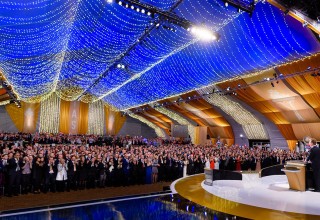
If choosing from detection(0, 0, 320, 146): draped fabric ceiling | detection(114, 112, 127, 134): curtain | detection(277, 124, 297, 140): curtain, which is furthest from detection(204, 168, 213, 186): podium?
detection(114, 112, 127, 134): curtain

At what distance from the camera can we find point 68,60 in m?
18.0

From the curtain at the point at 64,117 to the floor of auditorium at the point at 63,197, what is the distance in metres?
29.0

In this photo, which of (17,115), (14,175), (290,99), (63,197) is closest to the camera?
(63,197)

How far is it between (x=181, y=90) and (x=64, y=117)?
61.7 ft

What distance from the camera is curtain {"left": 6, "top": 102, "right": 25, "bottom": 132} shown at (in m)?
35.1

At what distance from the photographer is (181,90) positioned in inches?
993

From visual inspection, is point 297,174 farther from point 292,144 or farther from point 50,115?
point 50,115

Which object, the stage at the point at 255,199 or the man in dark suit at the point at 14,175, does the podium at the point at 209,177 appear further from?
the man in dark suit at the point at 14,175

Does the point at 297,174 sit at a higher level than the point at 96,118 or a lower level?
lower

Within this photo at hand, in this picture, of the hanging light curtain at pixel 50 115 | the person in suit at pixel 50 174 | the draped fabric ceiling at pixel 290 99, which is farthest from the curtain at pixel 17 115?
the person in suit at pixel 50 174

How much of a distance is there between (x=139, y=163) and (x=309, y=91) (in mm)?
12619

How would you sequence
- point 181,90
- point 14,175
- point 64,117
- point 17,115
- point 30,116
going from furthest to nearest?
1. point 64,117
2. point 30,116
3. point 17,115
4. point 181,90
5. point 14,175

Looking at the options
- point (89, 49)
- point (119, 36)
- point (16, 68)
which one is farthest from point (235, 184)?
point (16, 68)

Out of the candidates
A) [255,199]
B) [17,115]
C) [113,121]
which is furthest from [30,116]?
[255,199]
